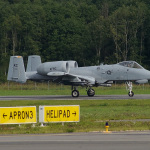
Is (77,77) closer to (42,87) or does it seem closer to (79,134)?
(42,87)

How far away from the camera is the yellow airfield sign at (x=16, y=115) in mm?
22000

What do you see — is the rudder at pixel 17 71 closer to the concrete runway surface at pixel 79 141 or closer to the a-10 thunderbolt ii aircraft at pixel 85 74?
the a-10 thunderbolt ii aircraft at pixel 85 74

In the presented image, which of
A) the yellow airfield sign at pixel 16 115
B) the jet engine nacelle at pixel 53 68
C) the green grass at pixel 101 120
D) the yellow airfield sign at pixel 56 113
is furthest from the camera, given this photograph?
the jet engine nacelle at pixel 53 68

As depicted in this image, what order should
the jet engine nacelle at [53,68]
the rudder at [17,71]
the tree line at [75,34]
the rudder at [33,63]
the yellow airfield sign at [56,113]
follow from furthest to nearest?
1. the tree line at [75,34]
2. the rudder at [33,63]
3. the rudder at [17,71]
4. the jet engine nacelle at [53,68]
5. the yellow airfield sign at [56,113]

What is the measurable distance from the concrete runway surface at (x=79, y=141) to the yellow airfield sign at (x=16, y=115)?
2336 mm

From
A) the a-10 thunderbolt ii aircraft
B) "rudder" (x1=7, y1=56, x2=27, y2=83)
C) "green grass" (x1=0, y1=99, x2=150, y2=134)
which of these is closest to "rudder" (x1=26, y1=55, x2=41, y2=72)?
the a-10 thunderbolt ii aircraft

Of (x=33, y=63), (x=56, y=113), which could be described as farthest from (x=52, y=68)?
(x=56, y=113)

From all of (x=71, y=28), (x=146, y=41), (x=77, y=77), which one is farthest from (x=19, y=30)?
(x=77, y=77)

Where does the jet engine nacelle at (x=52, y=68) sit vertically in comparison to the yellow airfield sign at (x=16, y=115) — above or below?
above

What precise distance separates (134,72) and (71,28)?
2005 inches

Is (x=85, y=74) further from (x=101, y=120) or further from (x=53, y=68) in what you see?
(x=101, y=120)

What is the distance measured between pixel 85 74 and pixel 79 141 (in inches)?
1049

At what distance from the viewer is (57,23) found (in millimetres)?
92812

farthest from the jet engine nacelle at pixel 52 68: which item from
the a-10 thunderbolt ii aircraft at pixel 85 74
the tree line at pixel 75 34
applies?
the tree line at pixel 75 34
